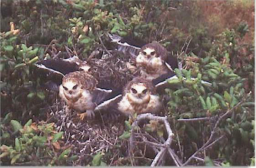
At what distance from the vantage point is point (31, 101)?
3.47m

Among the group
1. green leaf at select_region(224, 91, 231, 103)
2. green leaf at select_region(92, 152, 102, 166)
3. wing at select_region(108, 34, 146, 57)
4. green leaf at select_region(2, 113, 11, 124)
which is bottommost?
green leaf at select_region(92, 152, 102, 166)

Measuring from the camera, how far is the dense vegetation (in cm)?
295

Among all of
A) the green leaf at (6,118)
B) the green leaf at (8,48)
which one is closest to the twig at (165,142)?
the green leaf at (6,118)

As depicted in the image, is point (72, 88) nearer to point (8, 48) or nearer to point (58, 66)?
point (58, 66)

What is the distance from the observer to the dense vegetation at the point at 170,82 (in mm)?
2953

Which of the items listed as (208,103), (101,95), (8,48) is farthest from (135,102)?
(8,48)

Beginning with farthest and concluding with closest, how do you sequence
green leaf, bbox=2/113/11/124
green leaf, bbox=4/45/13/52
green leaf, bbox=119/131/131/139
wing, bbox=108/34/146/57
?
wing, bbox=108/34/146/57 → green leaf, bbox=4/45/13/52 → green leaf, bbox=2/113/11/124 → green leaf, bbox=119/131/131/139

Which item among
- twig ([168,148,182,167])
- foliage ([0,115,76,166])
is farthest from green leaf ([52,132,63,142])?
twig ([168,148,182,167])

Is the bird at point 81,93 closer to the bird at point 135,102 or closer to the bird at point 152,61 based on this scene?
the bird at point 135,102

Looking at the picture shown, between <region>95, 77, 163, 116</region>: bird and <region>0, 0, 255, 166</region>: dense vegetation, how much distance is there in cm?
18

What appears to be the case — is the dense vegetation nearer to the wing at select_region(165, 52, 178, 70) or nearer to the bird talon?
the wing at select_region(165, 52, 178, 70)

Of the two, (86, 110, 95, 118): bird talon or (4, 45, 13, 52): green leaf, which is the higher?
(4, 45, 13, 52): green leaf

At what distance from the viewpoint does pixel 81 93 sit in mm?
3512

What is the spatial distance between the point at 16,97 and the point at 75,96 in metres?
0.35
